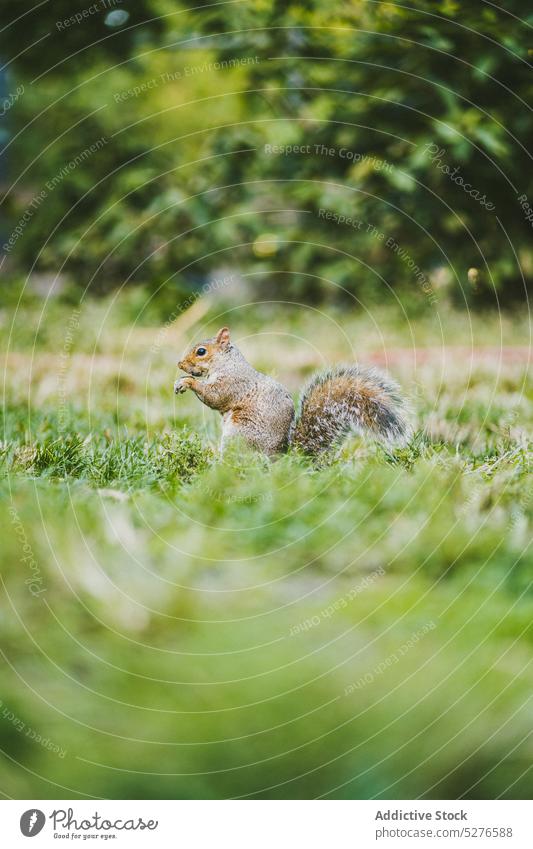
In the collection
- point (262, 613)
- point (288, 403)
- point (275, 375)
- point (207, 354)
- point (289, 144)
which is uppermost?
point (289, 144)

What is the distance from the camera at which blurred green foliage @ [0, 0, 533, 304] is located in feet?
16.8

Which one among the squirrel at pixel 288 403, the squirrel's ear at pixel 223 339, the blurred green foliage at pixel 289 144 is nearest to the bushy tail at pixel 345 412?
the squirrel at pixel 288 403

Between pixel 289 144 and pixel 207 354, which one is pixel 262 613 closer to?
pixel 207 354

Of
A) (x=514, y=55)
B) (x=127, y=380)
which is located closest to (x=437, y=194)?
(x=514, y=55)

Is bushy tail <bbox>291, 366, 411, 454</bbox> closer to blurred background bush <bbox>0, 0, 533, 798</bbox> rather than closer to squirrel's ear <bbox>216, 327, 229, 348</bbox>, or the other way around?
blurred background bush <bbox>0, 0, 533, 798</bbox>

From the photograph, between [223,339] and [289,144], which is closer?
[223,339]

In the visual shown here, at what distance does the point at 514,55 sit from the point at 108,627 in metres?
3.72

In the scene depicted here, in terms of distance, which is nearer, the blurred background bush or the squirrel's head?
the blurred background bush

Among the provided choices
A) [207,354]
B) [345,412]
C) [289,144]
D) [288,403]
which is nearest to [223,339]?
[207,354]

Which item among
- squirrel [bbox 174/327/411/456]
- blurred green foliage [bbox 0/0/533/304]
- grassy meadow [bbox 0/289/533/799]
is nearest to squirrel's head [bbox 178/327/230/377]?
squirrel [bbox 174/327/411/456]

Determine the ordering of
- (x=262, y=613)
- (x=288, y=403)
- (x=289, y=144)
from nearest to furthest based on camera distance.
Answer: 1. (x=262, y=613)
2. (x=288, y=403)
3. (x=289, y=144)

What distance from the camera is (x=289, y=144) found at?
18.4 ft

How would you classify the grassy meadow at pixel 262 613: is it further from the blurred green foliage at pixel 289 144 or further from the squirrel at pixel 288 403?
the blurred green foliage at pixel 289 144

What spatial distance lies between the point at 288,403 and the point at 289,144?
9.37 ft
